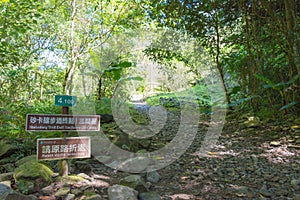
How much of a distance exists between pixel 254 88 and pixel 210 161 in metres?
2.66

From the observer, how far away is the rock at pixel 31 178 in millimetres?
2449

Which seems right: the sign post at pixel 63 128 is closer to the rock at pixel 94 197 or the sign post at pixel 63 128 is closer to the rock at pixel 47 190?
the rock at pixel 47 190

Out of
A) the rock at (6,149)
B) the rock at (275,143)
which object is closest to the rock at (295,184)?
the rock at (275,143)

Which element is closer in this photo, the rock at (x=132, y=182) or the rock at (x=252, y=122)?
the rock at (x=132, y=182)

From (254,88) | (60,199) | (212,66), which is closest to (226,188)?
(60,199)

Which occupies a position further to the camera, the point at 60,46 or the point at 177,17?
the point at 60,46

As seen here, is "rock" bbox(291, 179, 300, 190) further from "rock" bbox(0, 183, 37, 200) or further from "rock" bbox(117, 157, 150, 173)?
"rock" bbox(0, 183, 37, 200)

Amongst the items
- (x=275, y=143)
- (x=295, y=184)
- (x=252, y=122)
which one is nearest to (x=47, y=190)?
(x=295, y=184)

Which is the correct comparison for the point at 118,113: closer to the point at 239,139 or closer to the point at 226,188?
the point at 239,139

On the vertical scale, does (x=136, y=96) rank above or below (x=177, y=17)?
below

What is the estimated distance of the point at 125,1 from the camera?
748cm

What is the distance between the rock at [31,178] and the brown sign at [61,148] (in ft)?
0.63

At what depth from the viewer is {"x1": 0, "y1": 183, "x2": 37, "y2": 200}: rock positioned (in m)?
2.14

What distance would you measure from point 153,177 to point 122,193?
0.73m
